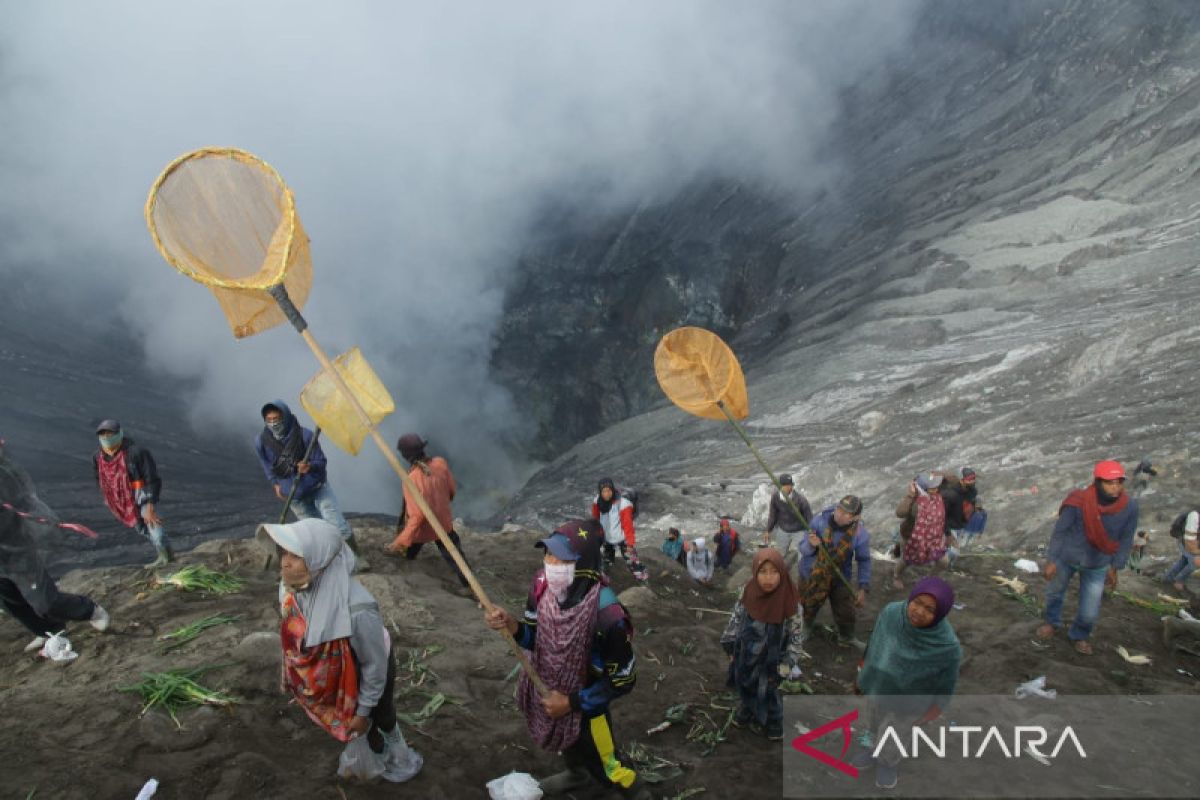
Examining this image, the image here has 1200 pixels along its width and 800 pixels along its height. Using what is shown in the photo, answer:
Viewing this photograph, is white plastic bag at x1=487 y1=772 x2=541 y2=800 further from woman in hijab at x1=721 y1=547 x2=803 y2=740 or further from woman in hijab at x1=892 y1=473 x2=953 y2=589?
woman in hijab at x1=892 y1=473 x2=953 y2=589

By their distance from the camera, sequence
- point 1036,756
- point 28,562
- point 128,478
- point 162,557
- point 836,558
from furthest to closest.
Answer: point 162,557, point 128,478, point 836,558, point 28,562, point 1036,756

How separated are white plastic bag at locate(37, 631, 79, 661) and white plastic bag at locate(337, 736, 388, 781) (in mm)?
2169

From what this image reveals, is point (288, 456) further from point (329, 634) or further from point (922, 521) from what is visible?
point (922, 521)

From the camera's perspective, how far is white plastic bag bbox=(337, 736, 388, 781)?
2756 millimetres

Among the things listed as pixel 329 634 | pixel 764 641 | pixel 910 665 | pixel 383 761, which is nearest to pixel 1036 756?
pixel 910 665

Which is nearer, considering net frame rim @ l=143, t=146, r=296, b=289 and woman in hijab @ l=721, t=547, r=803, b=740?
net frame rim @ l=143, t=146, r=296, b=289

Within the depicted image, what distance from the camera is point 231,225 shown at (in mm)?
3051

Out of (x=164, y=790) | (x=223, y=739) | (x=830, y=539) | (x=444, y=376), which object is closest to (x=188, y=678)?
(x=223, y=739)

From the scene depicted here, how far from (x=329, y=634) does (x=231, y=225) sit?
1.92 m

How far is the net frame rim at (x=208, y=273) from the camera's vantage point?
9.18ft

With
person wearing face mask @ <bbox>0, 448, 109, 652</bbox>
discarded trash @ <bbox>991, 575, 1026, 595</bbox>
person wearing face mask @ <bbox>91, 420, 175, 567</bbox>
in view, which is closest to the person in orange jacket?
person wearing face mask @ <bbox>91, 420, 175, 567</bbox>

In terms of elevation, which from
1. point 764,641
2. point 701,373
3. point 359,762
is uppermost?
point 359,762

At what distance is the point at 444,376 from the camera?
1538 inches

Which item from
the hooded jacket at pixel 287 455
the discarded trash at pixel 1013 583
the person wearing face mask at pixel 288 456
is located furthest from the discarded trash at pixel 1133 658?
the hooded jacket at pixel 287 455
